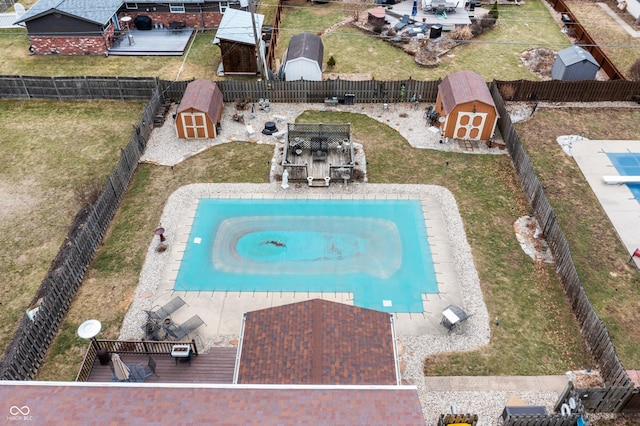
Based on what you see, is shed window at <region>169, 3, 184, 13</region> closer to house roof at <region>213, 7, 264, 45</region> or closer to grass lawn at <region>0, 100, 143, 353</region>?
house roof at <region>213, 7, 264, 45</region>

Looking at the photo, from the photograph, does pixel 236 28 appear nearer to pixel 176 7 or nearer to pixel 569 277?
pixel 176 7

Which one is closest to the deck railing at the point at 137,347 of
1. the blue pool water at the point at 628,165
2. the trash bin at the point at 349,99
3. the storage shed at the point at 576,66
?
the trash bin at the point at 349,99

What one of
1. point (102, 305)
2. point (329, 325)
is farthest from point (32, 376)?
point (329, 325)

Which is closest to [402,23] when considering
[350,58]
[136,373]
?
[350,58]

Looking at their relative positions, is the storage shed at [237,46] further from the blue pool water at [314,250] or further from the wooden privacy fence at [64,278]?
the blue pool water at [314,250]

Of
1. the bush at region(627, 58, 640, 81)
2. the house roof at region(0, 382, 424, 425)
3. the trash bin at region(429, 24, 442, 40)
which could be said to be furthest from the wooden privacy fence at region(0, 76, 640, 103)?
the house roof at region(0, 382, 424, 425)

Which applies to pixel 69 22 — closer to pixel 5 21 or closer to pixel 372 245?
pixel 5 21

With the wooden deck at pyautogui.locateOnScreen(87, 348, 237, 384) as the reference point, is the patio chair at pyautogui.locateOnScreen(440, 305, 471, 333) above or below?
below
